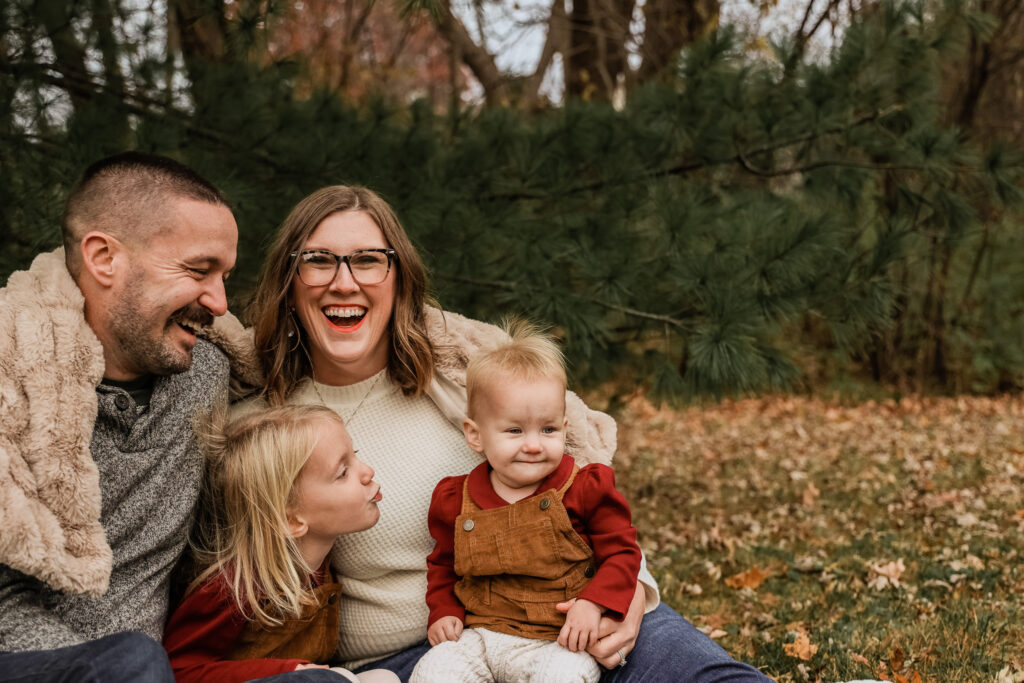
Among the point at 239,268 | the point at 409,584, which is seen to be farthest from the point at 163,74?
the point at 409,584

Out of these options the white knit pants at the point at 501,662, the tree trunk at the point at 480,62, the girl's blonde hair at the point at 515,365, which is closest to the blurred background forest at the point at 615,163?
the girl's blonde hair at the point at 515,365

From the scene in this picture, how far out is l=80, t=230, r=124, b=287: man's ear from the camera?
222cm

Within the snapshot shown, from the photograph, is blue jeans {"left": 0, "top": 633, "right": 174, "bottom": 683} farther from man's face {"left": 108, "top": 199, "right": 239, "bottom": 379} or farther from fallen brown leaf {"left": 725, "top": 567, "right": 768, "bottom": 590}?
fallen brown leaf {"left": 725, "top": 567, "right": 768, "bottom": 590}

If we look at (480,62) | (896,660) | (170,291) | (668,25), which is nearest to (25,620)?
(170,291)

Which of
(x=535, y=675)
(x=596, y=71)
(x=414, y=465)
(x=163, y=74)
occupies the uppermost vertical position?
(x=596, y=71)

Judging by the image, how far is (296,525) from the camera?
2.31 m

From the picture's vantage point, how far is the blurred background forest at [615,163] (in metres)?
3.69

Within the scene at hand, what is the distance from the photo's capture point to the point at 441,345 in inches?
105

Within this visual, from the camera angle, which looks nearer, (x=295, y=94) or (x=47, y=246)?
(x=47, y=246)

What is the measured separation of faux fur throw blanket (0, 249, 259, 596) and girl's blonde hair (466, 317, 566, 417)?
37.3 inches

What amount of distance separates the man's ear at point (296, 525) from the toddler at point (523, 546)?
346 millimetres

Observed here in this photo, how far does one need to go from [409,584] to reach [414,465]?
1.09 feet

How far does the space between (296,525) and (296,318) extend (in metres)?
0.65

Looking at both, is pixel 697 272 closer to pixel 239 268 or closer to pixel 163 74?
pixel 239 268
